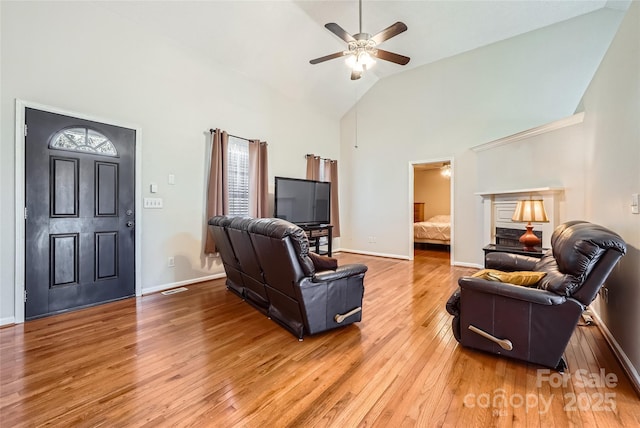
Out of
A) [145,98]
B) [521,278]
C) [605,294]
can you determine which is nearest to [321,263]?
[521,278]

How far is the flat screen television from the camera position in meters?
5.23

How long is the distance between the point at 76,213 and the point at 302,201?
3.47m

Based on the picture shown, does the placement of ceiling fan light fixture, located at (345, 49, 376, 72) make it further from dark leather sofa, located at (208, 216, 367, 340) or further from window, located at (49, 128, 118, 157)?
window, located at (49, 128, 118, 157)

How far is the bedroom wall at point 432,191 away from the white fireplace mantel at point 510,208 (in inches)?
166

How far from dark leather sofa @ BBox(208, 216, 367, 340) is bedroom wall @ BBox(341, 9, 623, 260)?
12.1ft

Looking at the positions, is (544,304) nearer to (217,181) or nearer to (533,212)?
(533,212)

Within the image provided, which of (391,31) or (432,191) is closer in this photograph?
(391,31)

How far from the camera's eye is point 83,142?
3.15m

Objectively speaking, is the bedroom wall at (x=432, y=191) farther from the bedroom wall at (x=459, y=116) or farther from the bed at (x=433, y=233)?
the bedroom wall at (x=459, y=116)

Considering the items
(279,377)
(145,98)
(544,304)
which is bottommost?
(279,377)

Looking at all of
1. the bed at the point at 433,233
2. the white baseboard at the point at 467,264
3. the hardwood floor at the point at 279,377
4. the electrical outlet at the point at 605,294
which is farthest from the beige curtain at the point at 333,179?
the electrical outlet at the point at 605,294

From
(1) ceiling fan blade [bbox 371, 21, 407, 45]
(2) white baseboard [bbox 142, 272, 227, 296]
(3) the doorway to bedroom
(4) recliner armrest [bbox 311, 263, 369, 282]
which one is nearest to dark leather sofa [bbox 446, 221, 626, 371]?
(4) recliner armrest [bbox 311, 263, 369, 282]

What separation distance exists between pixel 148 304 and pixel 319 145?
4674 mm

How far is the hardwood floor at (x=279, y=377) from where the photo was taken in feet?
5.04
